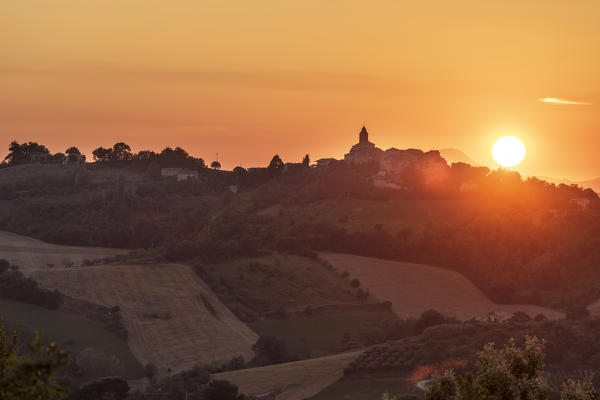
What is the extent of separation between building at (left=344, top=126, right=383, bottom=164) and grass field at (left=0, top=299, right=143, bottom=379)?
3047 inches

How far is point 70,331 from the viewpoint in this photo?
59906 millimetres

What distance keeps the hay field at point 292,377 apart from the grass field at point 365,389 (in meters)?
0.64

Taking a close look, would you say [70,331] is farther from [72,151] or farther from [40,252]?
[72,151]

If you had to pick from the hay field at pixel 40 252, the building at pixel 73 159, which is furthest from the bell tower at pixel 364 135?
the hay field at pixel 40 252

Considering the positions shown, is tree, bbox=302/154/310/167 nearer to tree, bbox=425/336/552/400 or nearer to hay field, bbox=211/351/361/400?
hay field, bbox=211/351/361/400

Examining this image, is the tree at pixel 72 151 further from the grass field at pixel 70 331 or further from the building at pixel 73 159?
the grass field at pixel 70 331

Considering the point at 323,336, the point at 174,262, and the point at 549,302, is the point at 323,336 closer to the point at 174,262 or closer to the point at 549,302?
the point at 174,262

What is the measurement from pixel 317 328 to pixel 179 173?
243 ft

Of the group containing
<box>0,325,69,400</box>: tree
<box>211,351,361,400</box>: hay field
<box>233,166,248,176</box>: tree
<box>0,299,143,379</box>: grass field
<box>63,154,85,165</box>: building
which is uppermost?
<box>63,154,85,165</box>: building

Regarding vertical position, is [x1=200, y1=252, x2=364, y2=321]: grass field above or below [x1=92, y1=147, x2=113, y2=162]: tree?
below

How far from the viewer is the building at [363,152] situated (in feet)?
456

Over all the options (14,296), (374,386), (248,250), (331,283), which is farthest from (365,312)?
(14,296)

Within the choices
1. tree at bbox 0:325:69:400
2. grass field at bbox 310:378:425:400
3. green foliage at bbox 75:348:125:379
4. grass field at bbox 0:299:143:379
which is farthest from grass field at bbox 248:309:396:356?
tree at bbox 0:325:69:400

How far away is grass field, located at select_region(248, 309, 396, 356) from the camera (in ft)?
212
